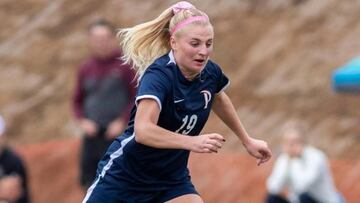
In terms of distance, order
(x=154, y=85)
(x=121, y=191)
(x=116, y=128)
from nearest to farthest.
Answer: (x=154, y=85), (x=121, y=191), (x=116, y=128)

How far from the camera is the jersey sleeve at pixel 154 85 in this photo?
6.94 meters

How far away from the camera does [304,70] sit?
48.0ft

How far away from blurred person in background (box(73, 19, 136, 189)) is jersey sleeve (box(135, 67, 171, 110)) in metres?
4.22

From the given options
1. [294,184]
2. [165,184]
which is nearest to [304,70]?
[294,184]

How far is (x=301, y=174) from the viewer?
12.3 m

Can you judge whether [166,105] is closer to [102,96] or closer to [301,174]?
[102,96]

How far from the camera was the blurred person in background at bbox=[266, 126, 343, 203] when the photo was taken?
12102 millimetres

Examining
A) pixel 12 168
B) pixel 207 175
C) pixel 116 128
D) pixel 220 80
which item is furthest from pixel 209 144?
pixel 207 175

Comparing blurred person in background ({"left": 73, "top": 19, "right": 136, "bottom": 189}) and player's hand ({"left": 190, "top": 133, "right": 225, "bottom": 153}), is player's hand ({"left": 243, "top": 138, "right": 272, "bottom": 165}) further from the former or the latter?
blurred person in background ({"left": 73, "top": 19, "right": 136, "bottom": 189})

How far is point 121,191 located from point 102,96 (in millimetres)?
4227

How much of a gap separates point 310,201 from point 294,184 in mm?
268

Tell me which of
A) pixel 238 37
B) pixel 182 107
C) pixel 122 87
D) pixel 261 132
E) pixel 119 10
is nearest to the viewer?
pixel 182 107

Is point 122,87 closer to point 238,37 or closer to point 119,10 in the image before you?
point 238,37

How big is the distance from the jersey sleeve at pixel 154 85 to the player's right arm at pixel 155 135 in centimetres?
3
